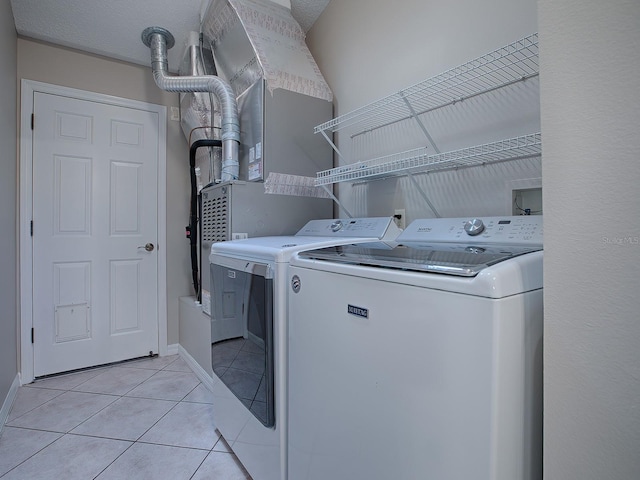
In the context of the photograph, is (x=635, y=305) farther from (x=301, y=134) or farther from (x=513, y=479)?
(x=301, y=134)

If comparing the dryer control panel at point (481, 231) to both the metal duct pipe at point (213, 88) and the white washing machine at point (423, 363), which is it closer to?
the white washing machine at point (423, 363)

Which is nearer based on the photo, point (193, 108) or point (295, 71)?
point (295, 71)

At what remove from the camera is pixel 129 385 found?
2.33 metres

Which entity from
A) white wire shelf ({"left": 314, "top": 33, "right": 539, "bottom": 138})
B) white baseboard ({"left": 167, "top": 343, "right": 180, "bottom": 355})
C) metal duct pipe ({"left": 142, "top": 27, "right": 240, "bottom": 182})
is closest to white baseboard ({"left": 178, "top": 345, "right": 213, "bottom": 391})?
white baseboard ({"left": 167, "top": 343, "right": 180, "bottom": 355})

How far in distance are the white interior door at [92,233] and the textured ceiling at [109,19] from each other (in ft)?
1.45

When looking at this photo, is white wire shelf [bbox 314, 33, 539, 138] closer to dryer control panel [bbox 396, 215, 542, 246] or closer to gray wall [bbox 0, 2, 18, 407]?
dryer control panel [bbox 396, 215, 542, 246]

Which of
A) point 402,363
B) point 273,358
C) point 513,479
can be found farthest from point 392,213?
point 513,479

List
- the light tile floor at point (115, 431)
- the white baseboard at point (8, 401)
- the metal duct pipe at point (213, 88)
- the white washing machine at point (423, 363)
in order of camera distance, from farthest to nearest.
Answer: the metal duct pipe at point (213, 88), the white baseboard at point (8, 401), the light tile floor at point (115, 431), the white washing machine at point (423, 363)

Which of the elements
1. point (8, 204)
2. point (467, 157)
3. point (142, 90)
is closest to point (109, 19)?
point (142, 90)

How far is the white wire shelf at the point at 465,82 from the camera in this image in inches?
45.7

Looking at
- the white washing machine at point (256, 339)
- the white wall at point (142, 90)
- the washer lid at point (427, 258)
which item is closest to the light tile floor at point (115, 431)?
the white washing machine at point (256, 339)

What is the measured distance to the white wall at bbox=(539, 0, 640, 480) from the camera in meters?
0.47

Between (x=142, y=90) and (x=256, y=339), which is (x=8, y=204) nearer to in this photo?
(x=142, y=90)

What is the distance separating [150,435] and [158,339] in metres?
1.28
